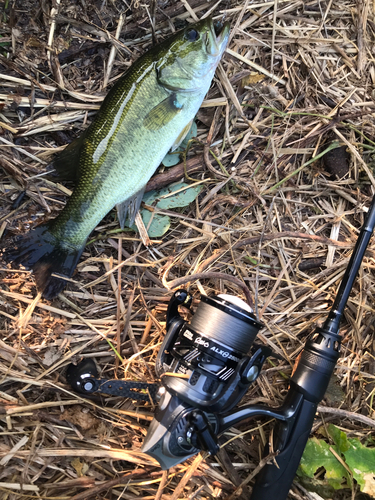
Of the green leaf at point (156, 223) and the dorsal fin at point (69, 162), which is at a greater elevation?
the dorsal fin at point (69, 162)

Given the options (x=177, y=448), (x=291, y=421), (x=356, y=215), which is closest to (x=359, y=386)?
(x=291, y=421)

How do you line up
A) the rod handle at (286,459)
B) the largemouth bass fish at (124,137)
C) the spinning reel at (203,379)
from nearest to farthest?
the spinning reel at (203,379) < the rod handle at (286,459) < the largemouth bass fish at (124,137)

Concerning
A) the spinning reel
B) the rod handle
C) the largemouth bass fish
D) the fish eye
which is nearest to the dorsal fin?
the largemouth bass fish

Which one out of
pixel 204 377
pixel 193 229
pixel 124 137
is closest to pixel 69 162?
pixel 124 137

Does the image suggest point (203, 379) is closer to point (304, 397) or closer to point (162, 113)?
point (304, 397)

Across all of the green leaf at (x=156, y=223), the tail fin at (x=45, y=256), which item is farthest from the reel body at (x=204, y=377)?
the tail fin at (x=45, y=256)

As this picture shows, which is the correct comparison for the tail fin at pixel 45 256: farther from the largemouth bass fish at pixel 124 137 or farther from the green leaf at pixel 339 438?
the green leaf at pixel 339 438
